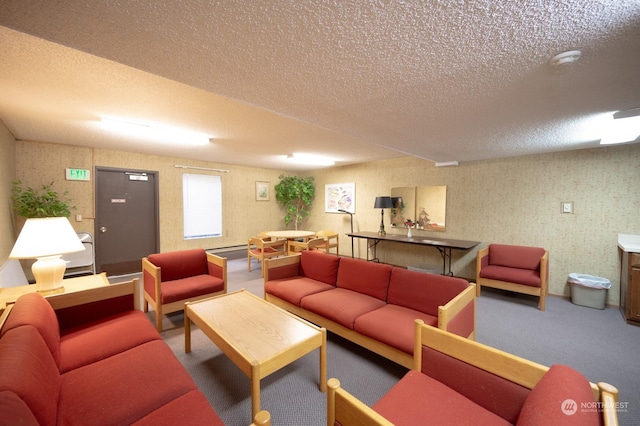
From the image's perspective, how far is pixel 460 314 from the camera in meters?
1.99

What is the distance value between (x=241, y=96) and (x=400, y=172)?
422 cm

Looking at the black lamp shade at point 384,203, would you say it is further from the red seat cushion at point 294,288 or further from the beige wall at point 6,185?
the beige wall at point 6,185

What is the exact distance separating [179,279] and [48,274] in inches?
50.2

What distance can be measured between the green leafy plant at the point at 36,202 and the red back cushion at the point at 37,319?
295cm

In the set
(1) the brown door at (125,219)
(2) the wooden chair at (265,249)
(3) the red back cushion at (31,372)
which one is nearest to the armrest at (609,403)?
(3) the red back cushion at (31,372)

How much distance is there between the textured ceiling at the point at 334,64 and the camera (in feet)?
3.44

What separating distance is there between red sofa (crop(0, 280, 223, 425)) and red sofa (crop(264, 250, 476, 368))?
1297mm

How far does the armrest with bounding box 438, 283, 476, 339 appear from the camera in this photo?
1.73m

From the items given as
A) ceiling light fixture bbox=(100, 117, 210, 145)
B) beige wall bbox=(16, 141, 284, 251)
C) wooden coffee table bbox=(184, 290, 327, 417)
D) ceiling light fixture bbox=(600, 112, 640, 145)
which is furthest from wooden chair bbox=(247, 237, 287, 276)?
ceiling light fixture bbox=(600, 112, 640, 145)

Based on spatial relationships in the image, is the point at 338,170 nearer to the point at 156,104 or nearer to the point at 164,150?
the point at 164,150

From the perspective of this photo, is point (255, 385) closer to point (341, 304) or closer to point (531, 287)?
point (341, 304)

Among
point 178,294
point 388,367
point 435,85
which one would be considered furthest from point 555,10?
point 178,294

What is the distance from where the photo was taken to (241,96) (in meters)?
1.85

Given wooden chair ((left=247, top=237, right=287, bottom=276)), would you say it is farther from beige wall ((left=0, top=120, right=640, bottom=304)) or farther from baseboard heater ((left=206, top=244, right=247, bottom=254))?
beige wall ((left=0, top=120, right=640, bottom=304))
